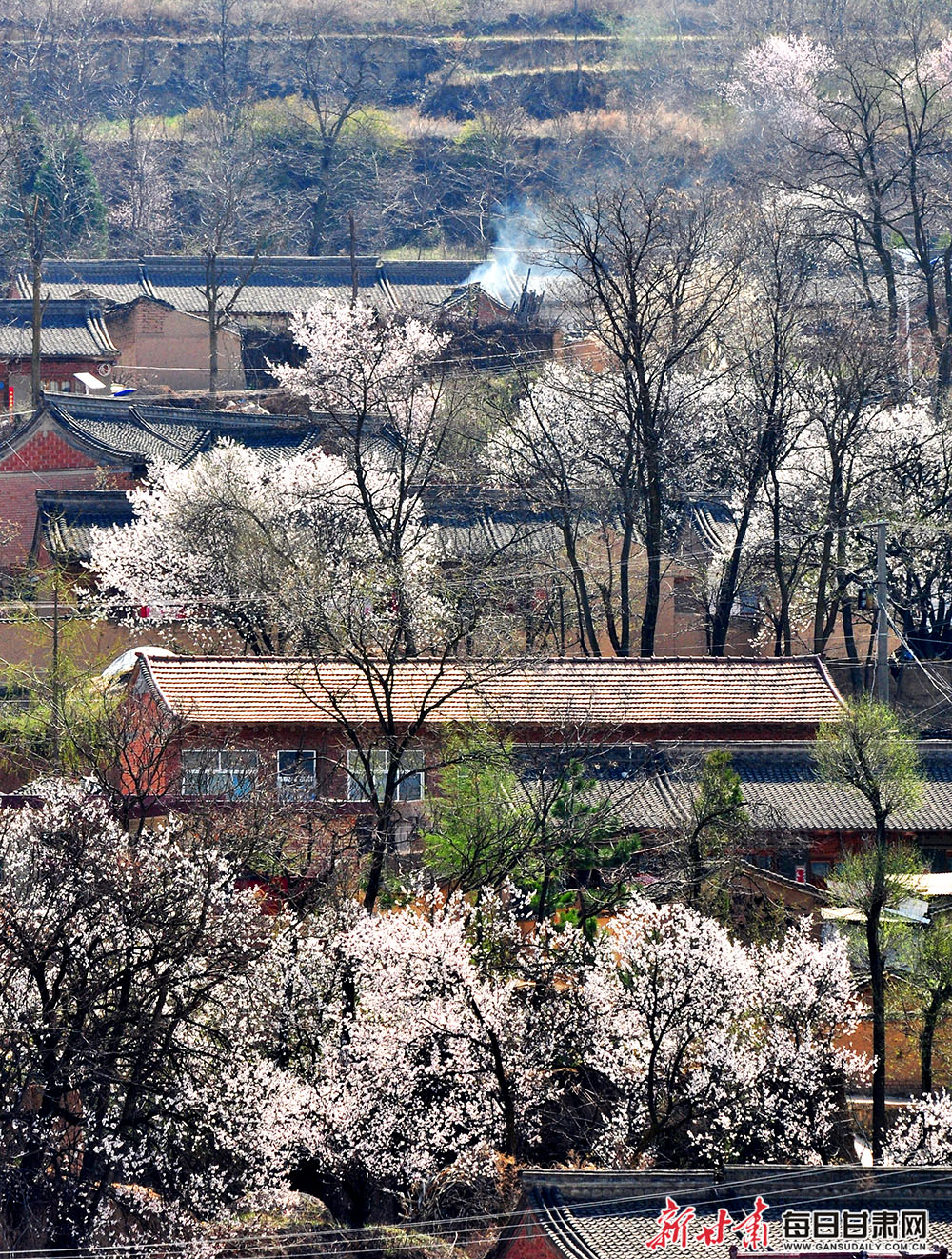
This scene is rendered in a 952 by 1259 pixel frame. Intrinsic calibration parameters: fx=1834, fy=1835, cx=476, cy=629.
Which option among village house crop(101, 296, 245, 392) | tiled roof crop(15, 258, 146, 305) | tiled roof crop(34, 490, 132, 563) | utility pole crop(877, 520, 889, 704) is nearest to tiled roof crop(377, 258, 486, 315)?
village house crop(101, 296, 245, 392)

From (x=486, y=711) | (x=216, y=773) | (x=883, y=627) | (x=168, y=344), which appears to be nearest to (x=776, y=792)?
(x=883, y=627)

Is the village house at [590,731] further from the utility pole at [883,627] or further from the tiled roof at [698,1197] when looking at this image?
the tiled roof at [698,1197]

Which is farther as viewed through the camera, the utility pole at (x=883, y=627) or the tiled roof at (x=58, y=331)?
the tiled roof at (x=58, y=331)

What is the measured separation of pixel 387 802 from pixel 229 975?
10.1ft

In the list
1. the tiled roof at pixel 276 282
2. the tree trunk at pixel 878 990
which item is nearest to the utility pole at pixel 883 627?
the tree trunk at pixel 878 990

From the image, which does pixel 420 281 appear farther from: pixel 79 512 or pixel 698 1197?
pixel 698 1197

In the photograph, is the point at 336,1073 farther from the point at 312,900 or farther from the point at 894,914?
the point at 894,914

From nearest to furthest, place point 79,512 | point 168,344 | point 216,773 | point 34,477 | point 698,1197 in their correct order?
1. point 698,1197
2. point 216,773
3. point 79,512
4. point 34,477
5. point 168,344

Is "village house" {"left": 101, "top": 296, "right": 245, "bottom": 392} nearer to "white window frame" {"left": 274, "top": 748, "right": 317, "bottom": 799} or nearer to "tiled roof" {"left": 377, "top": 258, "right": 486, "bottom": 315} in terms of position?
"tiled roof" {"left": 377, "top": 258, "right": 486, "bottom": 315}

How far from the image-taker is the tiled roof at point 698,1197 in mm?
14070

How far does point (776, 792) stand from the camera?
23.1 meters

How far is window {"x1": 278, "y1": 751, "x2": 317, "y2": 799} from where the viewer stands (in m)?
22.1

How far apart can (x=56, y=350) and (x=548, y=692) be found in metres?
24.8

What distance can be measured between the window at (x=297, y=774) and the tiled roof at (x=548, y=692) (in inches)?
20.8
